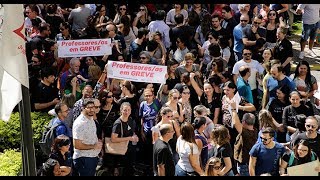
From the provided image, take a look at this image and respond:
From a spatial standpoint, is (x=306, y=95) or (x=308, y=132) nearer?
(x=308, y=132)

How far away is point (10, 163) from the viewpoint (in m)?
9.16

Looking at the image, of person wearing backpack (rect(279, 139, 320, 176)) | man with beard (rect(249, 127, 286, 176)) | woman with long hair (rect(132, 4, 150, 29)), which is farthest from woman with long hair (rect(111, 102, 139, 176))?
woman with long hair (rect(132, 4, 150, 29))

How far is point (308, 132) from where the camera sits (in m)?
8.71

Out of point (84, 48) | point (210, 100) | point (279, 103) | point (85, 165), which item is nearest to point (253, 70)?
point (279, 103)

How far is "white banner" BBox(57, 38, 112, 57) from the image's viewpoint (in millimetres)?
11547

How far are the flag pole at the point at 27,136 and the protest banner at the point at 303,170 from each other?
265cm

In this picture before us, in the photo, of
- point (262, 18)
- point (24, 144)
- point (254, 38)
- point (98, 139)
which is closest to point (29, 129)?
point (24, 144)

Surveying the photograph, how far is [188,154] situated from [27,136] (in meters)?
2.19

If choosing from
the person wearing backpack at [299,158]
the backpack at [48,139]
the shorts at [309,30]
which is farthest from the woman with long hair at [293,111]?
the shorts at [309,30]

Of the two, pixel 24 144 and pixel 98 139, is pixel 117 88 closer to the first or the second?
pixel 98 139

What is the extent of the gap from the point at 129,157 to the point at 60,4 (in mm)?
6663

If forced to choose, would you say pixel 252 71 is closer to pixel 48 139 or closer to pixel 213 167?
pixel 213 167

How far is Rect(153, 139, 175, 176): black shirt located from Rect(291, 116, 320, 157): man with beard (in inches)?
63.3

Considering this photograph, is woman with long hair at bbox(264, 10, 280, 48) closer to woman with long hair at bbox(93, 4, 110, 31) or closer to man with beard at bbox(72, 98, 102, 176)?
woman with long hair at bbox(93, 4, 110, 31)
